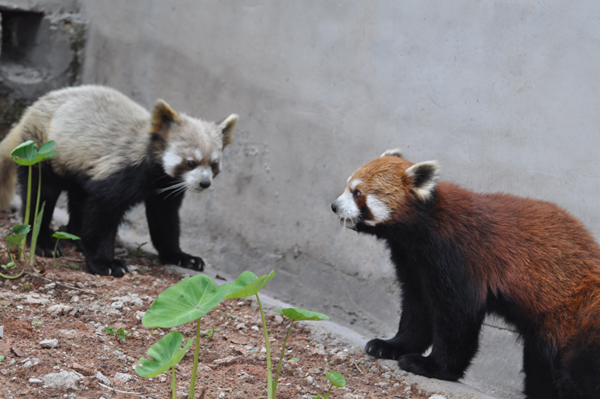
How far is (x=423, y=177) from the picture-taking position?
3.16m

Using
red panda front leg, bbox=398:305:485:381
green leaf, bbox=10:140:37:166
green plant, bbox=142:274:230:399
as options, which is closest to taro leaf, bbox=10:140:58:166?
green leaf, bbox=10:140:37:166

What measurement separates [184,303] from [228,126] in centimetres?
290

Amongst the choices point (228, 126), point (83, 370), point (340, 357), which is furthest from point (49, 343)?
point (228, 126)

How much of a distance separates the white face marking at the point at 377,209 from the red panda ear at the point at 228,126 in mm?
2030

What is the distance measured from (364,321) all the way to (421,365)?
120cm

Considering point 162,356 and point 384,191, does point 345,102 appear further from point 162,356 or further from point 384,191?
point 162,356

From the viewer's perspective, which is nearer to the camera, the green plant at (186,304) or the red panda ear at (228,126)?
the green plant at (186,304)

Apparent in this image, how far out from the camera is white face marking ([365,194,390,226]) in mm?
3195

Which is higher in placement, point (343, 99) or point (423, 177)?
point (343, 99)

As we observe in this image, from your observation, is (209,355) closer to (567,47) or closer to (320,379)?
(320,379)

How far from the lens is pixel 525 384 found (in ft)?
10.8

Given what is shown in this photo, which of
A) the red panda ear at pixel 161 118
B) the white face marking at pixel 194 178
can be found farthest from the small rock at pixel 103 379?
the red panda ear at pixel 161 118

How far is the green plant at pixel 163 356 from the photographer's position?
6.52 ft

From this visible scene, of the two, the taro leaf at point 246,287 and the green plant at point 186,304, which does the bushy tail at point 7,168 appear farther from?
the taro leaf at point 246,287
